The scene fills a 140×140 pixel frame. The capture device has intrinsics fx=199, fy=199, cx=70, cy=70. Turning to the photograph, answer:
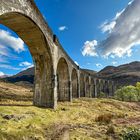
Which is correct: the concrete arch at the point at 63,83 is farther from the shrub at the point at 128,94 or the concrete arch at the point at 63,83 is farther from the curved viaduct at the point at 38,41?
the shrub at the point at 128,94

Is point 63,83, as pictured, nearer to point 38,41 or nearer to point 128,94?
point 38,41

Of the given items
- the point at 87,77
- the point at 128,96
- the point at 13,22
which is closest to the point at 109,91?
the point at 128,96

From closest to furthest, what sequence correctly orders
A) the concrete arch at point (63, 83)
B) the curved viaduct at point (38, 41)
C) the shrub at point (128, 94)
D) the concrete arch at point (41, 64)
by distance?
1. the curved viaduct at point (38, 41)
2. the concrete arch at point (41, 64)
3. the concrete arch at point (63, 83)
4. the shrub at point (128, 94)

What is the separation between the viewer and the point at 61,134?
984cm

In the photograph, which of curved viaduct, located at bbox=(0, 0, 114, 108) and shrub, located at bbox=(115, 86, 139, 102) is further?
shrub, located at bbox=(115, 86, 139, 102)

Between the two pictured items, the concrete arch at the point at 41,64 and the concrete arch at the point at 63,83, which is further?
the concrete arch at the point at 63,83

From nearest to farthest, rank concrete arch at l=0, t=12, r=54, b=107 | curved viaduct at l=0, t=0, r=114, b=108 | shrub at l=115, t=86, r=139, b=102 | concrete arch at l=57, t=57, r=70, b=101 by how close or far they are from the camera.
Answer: curved viaduct at l=0, t=0, r=114, b=108 < concrete arch at l=0, t=12, r=54, b=107 < concrete arch at l=57, t=57, r=70, b=101 < shrub at l=115, t=86, r=139, b=102

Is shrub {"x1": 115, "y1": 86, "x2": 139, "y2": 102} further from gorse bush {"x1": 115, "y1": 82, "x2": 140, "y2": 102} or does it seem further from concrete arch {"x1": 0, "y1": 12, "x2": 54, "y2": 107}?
concrete arch {"x1": 0, "y1": 12, "x2": 54, "y2": 107}

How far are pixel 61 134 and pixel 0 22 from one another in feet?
28.4

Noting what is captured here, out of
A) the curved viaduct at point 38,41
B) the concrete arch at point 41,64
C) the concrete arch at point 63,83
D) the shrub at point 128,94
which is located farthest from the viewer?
the shrub at point 128,94

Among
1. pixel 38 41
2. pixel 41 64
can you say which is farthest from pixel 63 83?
pixel 38 41

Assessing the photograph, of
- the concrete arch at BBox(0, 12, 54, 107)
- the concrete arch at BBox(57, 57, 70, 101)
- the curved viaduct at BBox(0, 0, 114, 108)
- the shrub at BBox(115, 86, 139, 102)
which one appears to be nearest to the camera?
the curved viaduct at BBox(0, 0, 114, 108)

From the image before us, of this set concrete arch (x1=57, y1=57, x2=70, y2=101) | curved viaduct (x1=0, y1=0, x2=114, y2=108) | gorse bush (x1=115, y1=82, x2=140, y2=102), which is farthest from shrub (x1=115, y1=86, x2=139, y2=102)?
curved viaduct (x1=0, y1=0, x2=114, y2=108)

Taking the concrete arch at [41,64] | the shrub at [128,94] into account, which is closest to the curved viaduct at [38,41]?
the concrete arch at [41,64]
